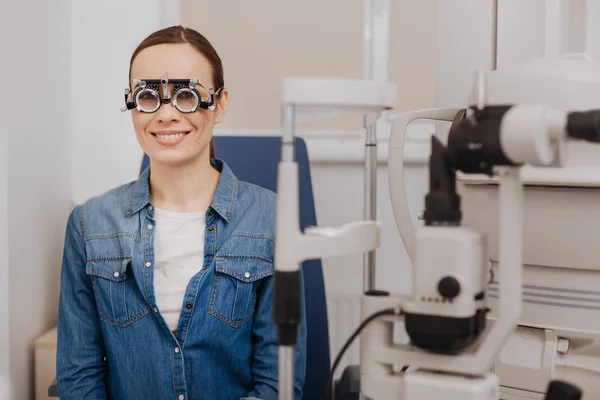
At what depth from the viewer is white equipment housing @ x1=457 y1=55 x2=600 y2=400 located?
849 millimetres

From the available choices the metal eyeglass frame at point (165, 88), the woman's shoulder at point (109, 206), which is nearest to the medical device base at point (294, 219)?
the metal eyeglass frame at point (165, 88)

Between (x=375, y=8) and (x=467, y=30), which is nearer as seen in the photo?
(x=467, y=30)

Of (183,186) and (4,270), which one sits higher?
(183,186)

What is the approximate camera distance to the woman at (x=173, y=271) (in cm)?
118

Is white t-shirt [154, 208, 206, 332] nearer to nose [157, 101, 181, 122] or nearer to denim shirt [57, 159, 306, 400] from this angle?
denim shirt [57, 159, 306, 400]

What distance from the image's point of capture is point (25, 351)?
1.48m

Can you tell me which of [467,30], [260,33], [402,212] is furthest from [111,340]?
[260,33]

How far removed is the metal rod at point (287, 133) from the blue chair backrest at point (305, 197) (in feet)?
2.33

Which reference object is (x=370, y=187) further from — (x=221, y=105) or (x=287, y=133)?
(x=221, y=105)

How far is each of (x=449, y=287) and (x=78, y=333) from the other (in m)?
0.77

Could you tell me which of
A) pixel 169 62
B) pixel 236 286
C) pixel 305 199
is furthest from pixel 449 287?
pixel 305 199

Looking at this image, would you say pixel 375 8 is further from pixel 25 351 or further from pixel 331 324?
pixel 25 351

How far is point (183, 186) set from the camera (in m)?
1.24

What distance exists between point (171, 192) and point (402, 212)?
0.43 metres
